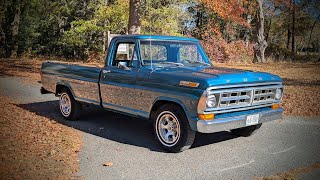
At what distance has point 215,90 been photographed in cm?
488

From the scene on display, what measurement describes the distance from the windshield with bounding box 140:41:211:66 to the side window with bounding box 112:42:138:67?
194 mm

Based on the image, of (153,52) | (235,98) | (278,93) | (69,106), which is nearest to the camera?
(235,98)

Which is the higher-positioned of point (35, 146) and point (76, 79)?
point (76, 79)

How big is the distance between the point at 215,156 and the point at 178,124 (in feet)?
2.57

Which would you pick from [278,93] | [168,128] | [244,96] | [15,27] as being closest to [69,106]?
[168,128]

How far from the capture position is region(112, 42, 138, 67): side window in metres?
6.14

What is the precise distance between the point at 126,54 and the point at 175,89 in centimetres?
208

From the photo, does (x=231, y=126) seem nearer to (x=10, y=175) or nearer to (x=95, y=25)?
(x=10, y=175)

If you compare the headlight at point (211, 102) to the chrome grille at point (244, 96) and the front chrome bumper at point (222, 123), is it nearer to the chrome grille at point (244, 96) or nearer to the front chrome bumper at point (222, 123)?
the chrome grille at point (244, 96)

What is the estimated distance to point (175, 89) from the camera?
205 inches

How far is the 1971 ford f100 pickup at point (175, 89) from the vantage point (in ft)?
16.3

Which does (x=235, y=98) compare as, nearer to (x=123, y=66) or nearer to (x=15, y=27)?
(x=123, y=66)

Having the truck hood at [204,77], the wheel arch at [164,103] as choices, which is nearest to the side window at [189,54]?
the truck hood at [204,77]

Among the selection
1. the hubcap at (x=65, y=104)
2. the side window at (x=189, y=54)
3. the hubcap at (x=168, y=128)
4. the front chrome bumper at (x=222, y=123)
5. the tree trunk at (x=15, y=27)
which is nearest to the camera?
the front chrome bumper at (x=222, y=123)
